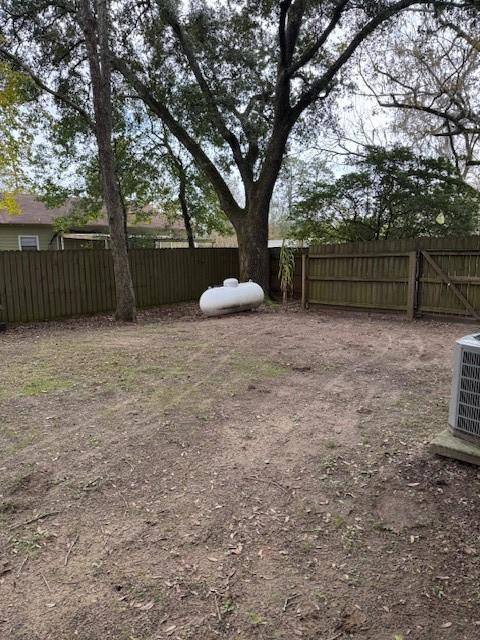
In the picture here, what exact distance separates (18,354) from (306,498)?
4.68 m

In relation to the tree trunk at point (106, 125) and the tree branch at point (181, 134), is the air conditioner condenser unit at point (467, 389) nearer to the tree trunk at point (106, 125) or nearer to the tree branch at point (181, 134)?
the tree trunk at point (106, 125)

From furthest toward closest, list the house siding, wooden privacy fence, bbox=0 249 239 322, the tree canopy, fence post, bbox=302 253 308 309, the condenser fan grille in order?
the house siding → the tree canopy → fence post, bbox=302 253 308 309 → wooden privacy fence, bbox=0 249 239 322 → the condenser fan grille

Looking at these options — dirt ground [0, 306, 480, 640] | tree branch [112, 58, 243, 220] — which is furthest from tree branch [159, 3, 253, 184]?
dirt ground [0, 306, 480, 640]

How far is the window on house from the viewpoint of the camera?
52.7 feet

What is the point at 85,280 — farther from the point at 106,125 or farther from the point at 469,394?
the point at 469,394

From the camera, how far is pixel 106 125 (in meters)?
7.83

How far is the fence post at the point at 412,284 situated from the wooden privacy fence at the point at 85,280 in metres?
5.83

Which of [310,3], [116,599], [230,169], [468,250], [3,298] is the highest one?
[310,3]

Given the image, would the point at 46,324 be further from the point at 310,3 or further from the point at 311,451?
the point at 310,3

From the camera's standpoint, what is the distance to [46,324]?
827cm

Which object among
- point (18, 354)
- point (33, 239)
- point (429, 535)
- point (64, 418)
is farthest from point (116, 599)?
point (33, 239)

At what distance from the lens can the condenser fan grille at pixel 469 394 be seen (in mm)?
2373

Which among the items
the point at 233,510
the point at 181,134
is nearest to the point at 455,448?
the point at 233,510

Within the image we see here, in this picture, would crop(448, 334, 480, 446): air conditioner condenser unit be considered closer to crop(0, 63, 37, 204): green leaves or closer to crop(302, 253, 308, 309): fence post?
crop(302, 253, 308, 309): fence post
